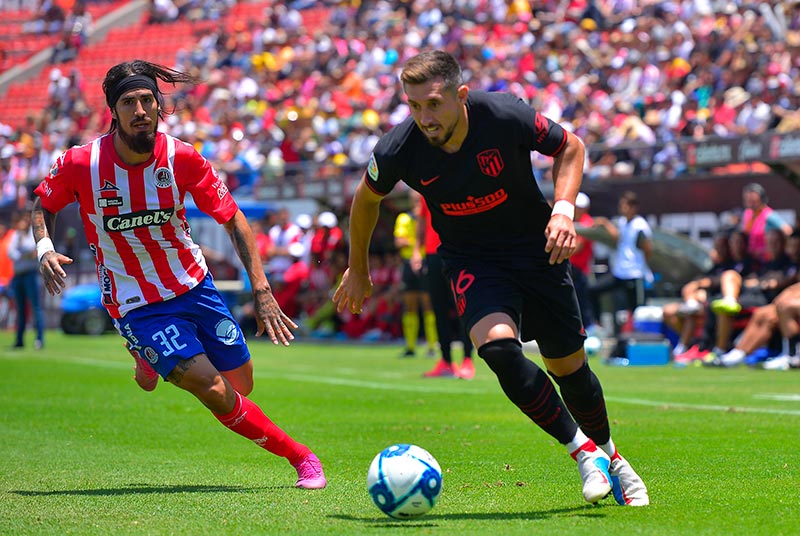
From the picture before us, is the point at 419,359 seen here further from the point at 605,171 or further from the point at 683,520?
the point at 683,520

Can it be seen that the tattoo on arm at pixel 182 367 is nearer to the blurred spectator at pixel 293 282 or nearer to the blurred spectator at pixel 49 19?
the blurred spectator at pixel 293 282

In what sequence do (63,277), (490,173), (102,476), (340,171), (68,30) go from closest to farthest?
1. (490,173)
2. (63,277)
3. (102,476)
4. (340,171)
5. (68,30)

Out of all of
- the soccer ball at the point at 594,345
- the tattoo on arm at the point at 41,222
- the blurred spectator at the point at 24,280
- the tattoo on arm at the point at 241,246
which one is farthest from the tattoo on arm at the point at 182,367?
the blurred spectator at the point at 24,280

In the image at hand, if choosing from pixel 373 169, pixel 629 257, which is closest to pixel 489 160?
pixel 373 169

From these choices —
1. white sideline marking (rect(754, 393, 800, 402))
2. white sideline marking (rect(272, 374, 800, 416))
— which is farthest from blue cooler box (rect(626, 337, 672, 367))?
white sideline marking (rect(754, 393, 800, 402))

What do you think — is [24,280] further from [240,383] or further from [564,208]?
[564,208]

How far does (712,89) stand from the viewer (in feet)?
70.3

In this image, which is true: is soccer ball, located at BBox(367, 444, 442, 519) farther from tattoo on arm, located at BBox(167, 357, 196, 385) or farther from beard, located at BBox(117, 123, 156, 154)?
beard, located at BBox(117, 123, 156, 154)

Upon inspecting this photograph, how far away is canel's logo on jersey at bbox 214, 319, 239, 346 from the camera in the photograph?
22.4 feet

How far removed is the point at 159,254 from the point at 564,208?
91.0 inches

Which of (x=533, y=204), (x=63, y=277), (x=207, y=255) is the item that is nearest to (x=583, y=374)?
(x=533, y=204)

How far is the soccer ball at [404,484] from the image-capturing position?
5.49m

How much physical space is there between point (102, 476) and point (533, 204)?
9.78 feet

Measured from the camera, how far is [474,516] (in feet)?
Result: 18.4
